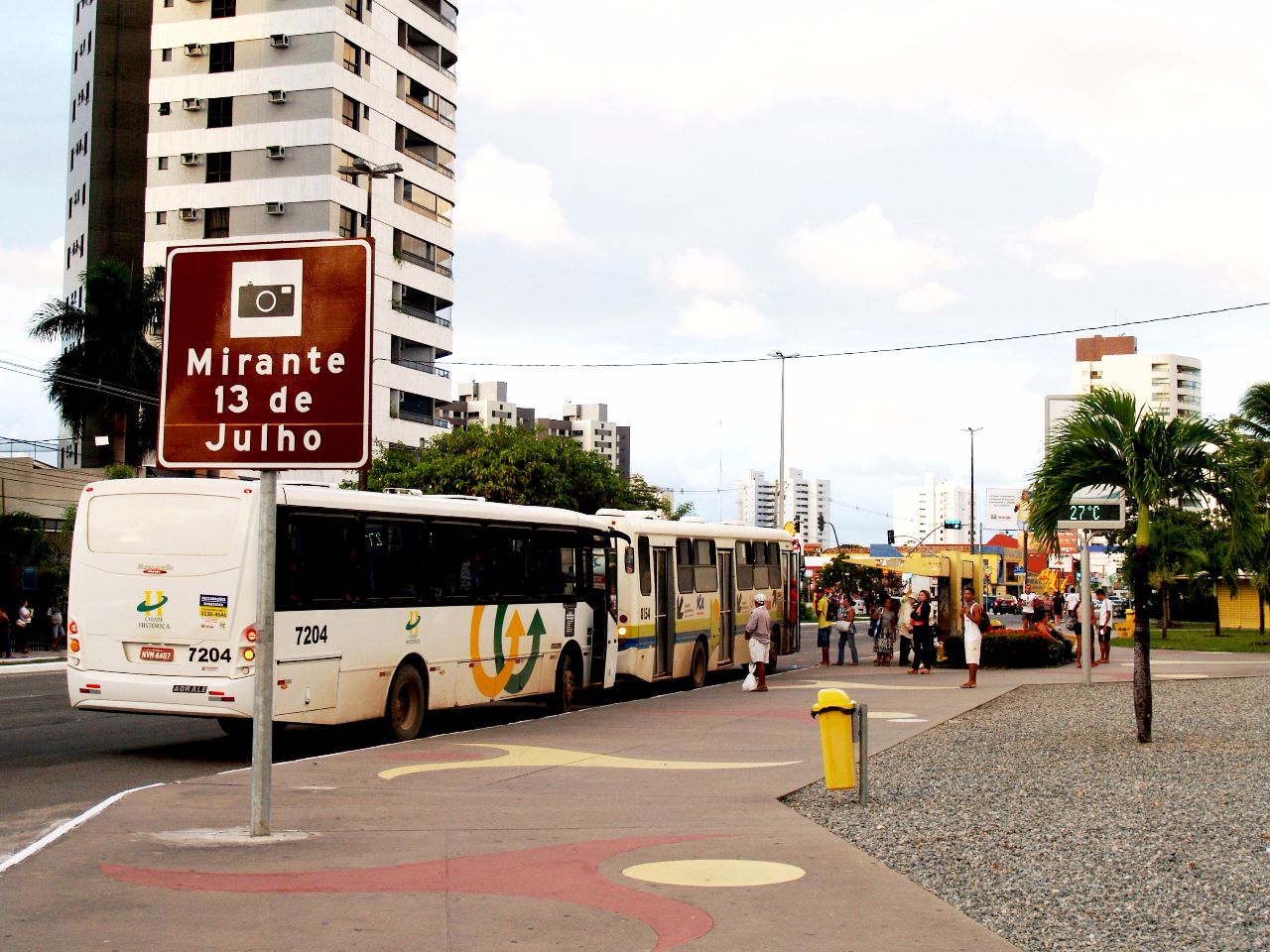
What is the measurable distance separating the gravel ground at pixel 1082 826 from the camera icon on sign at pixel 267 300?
542 centimetres

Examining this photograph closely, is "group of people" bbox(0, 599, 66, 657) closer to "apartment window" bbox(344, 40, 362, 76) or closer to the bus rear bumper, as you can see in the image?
the bus rear bumper

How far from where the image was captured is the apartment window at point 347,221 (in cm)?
6612

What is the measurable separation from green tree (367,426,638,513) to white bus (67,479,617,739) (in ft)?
70.2

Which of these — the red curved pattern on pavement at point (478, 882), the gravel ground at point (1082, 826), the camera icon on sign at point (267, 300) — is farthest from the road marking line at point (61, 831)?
the gravel ground at point (1082, 826)

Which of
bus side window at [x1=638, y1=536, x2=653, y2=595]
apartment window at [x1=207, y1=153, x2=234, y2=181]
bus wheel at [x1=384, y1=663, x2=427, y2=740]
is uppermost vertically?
apartment window at [x1=207, y1=153, x2=234, y2=181]

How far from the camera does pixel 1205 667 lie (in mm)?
35625

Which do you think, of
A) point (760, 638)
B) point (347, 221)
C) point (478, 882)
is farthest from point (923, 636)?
point (347, 221)

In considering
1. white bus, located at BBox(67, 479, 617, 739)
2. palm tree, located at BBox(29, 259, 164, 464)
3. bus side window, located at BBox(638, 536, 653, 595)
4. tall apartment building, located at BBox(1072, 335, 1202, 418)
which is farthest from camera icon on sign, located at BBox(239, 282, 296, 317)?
tall apartment building, located at BBox(1072, 335, 1202, 418)

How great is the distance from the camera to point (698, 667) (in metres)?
27.8

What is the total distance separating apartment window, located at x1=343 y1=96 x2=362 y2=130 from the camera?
6612 centimetres

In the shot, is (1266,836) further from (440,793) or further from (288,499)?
(288,499)

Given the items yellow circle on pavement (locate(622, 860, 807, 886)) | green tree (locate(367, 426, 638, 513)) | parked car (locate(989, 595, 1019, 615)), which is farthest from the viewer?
parked car (locate(989, 595, 1019, 615))

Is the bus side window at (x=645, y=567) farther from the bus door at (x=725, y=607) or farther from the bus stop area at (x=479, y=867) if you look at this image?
the bus stop area at (x=479, y=867)

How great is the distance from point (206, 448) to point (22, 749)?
775cm
